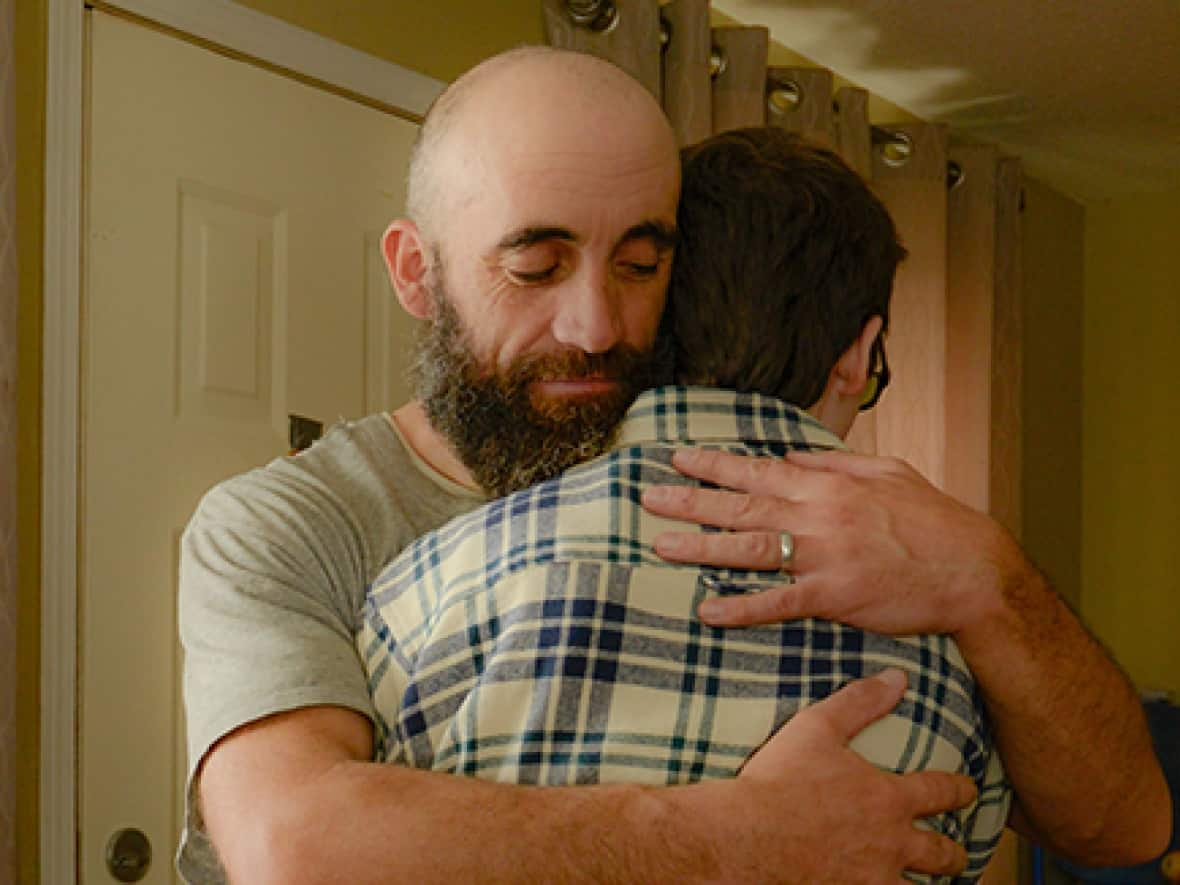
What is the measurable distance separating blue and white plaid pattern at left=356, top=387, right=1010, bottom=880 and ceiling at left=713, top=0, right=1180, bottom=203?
9.17 ft

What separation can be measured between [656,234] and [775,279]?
17 cm

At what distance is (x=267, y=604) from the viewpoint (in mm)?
1097

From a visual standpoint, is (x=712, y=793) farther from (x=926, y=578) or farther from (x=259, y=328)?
(x=259, y=328)

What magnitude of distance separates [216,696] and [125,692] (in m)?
1.22

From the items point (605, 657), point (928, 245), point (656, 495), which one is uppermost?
point (928, 245)

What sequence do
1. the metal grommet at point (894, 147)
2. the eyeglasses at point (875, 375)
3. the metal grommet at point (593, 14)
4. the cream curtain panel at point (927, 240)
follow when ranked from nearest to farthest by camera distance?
the eyeglasses at point (875, 375) → the metal grommet at point (593, 14) → the cream curtain panel at point (927, 240) → the metal grommet at point (894, 147)

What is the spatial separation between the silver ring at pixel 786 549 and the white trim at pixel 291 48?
160cm

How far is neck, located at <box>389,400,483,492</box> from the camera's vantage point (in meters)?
1.35

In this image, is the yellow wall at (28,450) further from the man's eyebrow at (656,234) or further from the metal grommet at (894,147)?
the metal grommet at (894,147)

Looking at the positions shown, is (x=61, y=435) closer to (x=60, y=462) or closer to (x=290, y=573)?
(x=60, y=462)

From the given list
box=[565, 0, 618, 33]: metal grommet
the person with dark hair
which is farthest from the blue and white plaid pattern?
box=[565, 0, 618, 33]: metal grommet

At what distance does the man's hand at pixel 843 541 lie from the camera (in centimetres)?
98

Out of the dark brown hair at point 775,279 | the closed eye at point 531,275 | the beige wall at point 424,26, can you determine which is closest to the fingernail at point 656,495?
the dark brown hair at point 775,279

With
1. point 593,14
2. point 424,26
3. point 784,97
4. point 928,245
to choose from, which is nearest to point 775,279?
point 424,26
